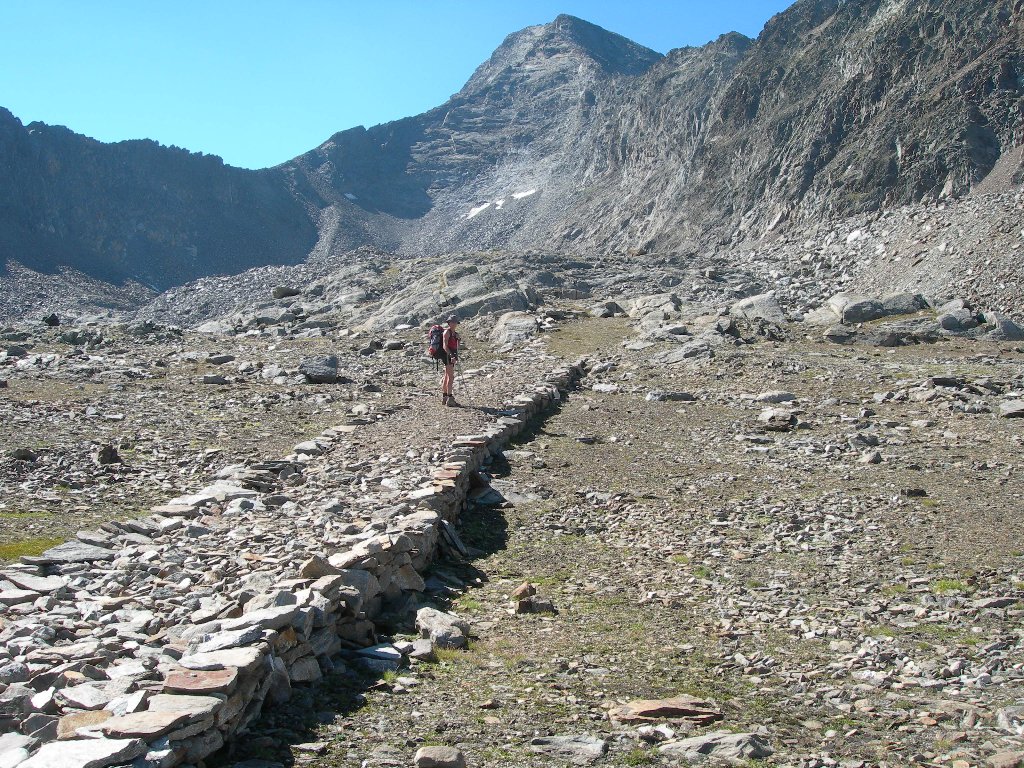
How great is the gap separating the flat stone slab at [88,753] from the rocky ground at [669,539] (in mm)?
939

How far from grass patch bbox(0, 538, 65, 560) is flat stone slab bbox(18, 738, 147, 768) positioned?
559cm

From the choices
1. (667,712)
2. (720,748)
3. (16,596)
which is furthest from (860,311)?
(16,596)

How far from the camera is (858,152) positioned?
2992 inches

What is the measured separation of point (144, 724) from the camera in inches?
198

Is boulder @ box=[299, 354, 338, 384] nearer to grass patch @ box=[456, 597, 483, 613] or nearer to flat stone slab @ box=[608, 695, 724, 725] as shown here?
grass patch @ box=[456, 597, 483, 613]

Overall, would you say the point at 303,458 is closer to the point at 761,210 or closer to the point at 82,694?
the point at 82,694

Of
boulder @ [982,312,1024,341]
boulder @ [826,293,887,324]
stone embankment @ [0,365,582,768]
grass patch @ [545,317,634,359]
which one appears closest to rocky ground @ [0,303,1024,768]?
stone embankment @ [0,365,582,768]

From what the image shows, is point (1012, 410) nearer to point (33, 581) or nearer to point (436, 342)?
point (436, 342)

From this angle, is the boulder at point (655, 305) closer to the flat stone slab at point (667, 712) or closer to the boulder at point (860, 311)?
the boulder at point (860, 311)

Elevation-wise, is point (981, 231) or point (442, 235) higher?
point (442, 235)

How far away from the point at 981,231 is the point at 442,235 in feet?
401

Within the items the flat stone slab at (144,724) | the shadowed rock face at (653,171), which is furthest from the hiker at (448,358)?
the shadowed rock face at (653,171)

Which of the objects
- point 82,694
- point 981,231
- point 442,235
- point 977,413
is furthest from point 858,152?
point 442,235

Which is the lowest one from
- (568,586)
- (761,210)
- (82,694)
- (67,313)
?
(568,586)
